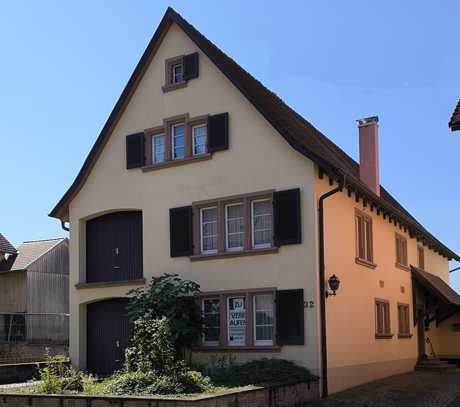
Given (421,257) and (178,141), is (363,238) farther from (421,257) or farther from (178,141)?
(421,257)

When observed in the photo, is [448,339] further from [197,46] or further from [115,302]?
[197,46]

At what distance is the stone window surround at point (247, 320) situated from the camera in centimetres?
1945

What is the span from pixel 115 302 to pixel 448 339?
1563cm

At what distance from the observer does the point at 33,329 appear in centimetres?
3762

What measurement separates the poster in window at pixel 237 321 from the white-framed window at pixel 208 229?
5.40 feet

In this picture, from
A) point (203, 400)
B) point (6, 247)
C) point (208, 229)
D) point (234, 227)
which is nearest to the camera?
point (203, 400)

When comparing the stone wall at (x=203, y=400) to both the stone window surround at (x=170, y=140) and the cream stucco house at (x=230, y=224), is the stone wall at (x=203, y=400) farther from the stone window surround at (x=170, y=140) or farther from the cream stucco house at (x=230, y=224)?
the stone window surround at (x=170, y=140)

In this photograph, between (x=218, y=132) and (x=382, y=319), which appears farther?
(x=382, y=319)

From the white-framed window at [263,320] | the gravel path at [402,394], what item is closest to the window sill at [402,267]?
the gravel path at [402,394]

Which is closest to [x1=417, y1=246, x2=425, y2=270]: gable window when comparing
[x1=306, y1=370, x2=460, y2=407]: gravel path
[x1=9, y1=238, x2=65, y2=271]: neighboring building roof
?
[x1=306, y1=370, x2=460, y2=407]: gravel path

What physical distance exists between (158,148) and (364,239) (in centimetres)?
695

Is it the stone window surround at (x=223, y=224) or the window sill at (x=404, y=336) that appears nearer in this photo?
the stone window surround at (x=223, y=224)

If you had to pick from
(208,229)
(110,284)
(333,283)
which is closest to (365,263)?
(333,283)

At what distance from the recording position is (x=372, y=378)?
22.4 m
